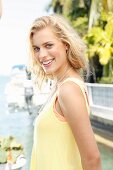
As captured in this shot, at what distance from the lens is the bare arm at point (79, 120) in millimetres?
1237

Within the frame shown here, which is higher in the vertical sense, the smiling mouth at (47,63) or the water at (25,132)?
the smiling mouth at (47,63)

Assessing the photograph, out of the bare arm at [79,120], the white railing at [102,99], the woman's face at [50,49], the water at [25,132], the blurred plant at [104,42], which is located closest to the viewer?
the bare arm at [79,120]

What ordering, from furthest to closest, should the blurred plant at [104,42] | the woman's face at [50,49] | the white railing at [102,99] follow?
the blurred plant at [104,42]
the white railing at [102,99]
the woman's face at [50,49]

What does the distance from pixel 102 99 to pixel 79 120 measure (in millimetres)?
7759

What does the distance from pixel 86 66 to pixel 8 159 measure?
1.36m

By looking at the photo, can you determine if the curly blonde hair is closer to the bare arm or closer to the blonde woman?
the blonde woman

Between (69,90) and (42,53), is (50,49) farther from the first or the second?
(69,90)

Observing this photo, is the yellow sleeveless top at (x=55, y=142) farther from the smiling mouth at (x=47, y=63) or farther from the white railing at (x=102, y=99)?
the white railing at (x=102, y=99)

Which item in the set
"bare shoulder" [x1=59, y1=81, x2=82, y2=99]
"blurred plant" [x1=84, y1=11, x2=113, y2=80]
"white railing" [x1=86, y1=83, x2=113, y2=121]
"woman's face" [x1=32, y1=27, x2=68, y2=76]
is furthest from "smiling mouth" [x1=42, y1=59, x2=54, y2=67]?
"blurred plant" [x1=84, y1=11, x2=113, y2=80]

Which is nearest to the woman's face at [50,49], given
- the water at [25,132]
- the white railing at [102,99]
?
the water at [25,132]

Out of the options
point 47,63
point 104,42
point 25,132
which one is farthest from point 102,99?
point 47,63

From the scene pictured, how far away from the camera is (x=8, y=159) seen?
264cm

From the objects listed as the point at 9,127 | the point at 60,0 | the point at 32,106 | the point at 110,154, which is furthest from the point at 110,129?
the point at 60,0

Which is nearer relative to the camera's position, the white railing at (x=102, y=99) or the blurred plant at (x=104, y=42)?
the white railing at (x=102, y=99)
